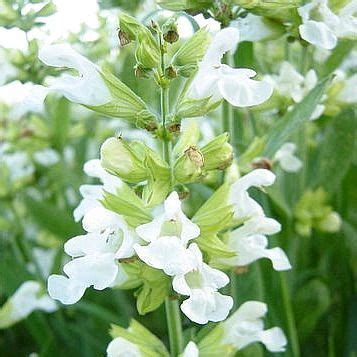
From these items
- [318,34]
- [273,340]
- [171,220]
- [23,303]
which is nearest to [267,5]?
[318,34]

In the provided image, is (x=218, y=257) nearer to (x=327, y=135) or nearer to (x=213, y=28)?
(x=213, y=28)

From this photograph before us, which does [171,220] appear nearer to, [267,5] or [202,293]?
[202,293]

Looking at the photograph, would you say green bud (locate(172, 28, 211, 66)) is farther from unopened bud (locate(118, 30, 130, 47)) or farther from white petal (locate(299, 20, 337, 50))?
white petal (locate(299, 20, 337, 50))

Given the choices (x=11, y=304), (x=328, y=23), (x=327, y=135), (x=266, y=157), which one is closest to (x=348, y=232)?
(x=327, y=135)

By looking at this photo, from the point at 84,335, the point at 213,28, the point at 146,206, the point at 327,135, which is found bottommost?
the point at 84,335

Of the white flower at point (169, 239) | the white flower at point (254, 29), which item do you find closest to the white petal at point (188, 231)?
the white flower at point (169, 239)
